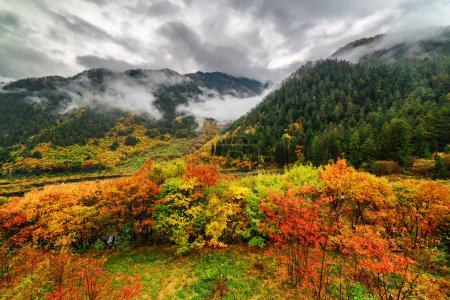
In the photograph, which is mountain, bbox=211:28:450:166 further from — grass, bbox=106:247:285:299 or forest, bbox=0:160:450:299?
grass, bbox=106:247:285:299

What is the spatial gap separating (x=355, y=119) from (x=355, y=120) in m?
5.20

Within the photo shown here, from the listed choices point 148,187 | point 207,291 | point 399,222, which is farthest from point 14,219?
point 399,222

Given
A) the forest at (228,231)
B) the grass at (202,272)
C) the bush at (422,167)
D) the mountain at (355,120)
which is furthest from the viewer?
the mountain at (355,120)

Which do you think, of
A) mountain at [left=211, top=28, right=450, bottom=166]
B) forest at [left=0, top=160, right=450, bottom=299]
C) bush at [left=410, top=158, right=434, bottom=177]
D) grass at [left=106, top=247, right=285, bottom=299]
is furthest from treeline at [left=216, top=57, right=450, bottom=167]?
grass at [left=106, top=247, right=285, bottom=299]

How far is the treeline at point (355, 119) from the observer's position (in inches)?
2719

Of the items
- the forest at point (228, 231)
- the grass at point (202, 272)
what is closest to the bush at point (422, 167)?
the forest at point (228, 231)

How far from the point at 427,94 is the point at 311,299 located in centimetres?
17204

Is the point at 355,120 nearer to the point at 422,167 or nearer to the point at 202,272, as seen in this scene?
the point at 422,167

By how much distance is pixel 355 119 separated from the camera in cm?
13275

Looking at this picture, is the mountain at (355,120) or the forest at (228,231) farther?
the mountain at (355,120)

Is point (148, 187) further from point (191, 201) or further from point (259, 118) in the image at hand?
point (259, 118)

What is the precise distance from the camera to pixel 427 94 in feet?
407

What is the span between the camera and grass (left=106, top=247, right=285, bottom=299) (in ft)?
62.6

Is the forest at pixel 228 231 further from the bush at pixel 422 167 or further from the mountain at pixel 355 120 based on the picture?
the mountain at pixel 355 120
